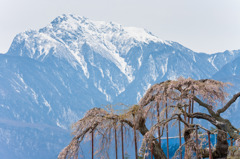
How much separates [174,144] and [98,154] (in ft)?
64.6

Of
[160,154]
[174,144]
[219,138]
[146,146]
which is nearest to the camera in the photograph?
[146,146]

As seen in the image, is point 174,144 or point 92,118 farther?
point 174,144

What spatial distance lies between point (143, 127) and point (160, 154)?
59.9 inches

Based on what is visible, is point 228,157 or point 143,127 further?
point 143,127

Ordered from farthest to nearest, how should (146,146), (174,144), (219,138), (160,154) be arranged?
(174,144)
(160,154)
(219,138)
(146,146)

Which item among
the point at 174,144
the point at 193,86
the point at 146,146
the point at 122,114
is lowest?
the point at 174,144

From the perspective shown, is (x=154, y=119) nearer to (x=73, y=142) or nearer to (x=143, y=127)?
(x=143, y=127)

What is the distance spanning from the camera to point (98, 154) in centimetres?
1648

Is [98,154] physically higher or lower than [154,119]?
lower

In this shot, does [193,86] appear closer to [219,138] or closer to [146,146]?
[219,138]

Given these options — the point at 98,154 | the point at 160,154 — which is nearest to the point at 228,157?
the point at 160,154

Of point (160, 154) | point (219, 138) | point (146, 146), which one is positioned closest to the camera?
point (146, 146)

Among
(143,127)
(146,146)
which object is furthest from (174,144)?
(146,146)

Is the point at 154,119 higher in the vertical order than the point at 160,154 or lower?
higher
